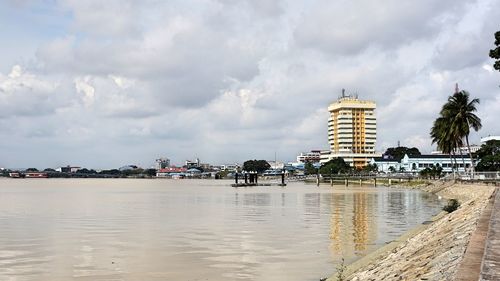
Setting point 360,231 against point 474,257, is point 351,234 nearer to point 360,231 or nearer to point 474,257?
point 360,231

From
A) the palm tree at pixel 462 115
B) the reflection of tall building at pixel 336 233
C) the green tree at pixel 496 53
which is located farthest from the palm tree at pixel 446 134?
the reflection of tall building at pixel 336 233

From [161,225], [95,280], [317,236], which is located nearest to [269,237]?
[317,236]

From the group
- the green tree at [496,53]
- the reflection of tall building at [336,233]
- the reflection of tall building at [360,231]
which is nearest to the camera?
the reflection of tall building at [336,233]

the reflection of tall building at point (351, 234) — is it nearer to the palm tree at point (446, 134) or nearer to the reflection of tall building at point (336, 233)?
the reflection of tall building at point (336, 233)

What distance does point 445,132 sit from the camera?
10488 cm

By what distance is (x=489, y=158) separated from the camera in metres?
133

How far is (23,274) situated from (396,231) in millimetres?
23188

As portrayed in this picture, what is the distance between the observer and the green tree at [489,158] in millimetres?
128875

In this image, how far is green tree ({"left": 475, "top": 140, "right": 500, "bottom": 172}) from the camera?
423 ft

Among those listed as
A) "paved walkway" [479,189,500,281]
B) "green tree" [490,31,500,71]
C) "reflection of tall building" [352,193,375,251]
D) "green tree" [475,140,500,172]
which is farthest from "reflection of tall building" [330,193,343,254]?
"green tree" [475,140,500,172]

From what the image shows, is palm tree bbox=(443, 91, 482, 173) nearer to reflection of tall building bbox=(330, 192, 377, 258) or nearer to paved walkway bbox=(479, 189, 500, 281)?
reflection of tall building bbox=(330, 192, 377, 258)

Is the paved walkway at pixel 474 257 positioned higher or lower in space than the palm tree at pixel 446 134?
lower

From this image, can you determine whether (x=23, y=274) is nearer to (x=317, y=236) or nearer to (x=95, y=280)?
(x=95, y=280)

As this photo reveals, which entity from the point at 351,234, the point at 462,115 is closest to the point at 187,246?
the point at 351,234
